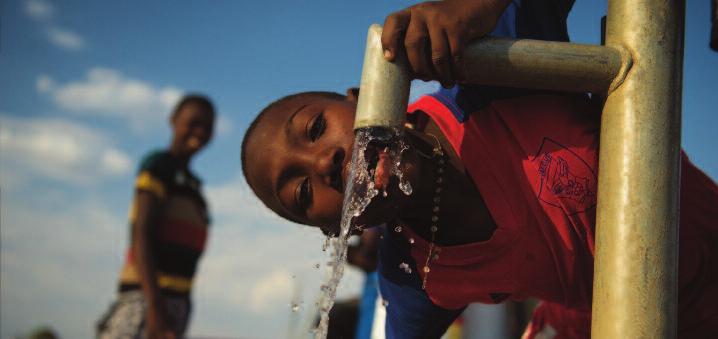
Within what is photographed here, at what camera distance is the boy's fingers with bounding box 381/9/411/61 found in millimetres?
986

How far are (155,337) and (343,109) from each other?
7.13ft

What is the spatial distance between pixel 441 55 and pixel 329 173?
0.83m

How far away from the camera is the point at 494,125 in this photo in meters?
1.82

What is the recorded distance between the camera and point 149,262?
3541mm

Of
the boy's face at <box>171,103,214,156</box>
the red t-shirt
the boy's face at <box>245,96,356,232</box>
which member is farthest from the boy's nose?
the boy's face at <box>171,103,214,156</box>

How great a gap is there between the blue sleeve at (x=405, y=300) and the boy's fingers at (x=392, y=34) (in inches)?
45.4

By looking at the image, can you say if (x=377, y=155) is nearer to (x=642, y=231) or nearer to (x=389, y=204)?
(x=389, y=204)

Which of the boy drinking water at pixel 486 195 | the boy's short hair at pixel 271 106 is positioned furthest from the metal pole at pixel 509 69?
the boy's short hair at pixel 271 106

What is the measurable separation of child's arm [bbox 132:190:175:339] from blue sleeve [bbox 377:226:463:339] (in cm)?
174

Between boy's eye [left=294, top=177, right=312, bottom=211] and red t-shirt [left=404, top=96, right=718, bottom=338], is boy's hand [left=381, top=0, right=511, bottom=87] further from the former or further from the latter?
boy's eye [left=294, top=177, right=312, bottom=211]

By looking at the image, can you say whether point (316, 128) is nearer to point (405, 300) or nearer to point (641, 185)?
point (405, 300)

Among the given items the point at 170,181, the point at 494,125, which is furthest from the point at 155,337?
the point at 494,125

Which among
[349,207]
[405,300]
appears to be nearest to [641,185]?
[349,207]

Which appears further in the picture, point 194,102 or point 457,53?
point 194,102
